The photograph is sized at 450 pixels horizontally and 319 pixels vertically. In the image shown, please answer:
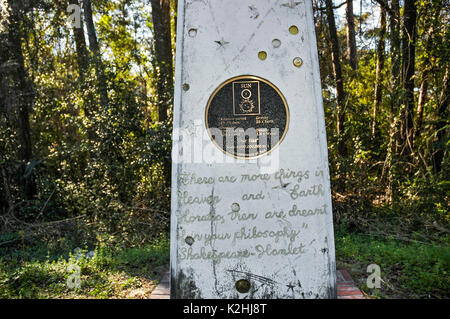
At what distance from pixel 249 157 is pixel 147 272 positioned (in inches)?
78.1

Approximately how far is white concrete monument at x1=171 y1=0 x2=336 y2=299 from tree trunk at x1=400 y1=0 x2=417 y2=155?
3.58 m

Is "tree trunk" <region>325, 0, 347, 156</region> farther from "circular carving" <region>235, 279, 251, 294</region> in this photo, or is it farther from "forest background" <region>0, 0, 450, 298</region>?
"circular carving" <region>235, 279, 251, 294</region>

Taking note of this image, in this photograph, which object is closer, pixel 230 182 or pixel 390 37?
pixel 230 182

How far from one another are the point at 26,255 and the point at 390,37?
6.67 m

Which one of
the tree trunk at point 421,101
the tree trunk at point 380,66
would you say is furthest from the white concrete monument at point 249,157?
the tree trunk at point 421,101

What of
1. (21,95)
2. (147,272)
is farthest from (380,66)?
(21,95)

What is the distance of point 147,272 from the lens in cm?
402

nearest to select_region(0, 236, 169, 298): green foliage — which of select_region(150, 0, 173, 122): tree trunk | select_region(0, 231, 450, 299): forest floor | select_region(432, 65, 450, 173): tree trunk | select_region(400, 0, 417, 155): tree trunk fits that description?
select_region(0, 231, 450, 299): forest floor

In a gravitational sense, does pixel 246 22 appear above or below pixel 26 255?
above

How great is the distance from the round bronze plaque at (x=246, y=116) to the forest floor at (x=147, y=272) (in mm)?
1697

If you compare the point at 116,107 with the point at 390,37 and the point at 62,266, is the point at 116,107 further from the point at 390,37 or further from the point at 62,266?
the point at 390,37

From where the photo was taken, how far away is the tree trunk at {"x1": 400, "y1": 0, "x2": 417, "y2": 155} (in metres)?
5.79
